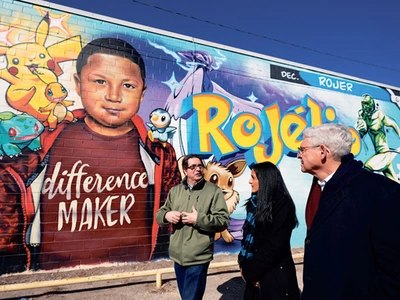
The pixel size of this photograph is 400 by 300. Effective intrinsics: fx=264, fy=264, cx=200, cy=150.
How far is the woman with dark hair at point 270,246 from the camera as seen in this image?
222cm

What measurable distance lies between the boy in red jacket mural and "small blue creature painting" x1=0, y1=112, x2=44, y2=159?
15cm

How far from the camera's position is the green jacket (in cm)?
256

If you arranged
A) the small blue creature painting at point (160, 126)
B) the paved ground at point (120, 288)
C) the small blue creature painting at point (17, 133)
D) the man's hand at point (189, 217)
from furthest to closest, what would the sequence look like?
the small blue creature painting at point (160, 126) → the small blue creature painting at point (17, 133) → the paved ground at point (120, 288) → the man's hand at point (189, 217)

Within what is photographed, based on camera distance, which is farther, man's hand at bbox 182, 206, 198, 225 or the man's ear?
the man's ear

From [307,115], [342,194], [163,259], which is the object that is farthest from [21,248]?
[307,115]

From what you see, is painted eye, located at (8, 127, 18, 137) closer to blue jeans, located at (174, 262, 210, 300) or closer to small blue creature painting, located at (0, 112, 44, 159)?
small blue creature painting, located at (0, 112, 44, 159)

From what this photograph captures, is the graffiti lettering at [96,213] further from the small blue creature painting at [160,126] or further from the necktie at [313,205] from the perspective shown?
the necktie at [313,205]

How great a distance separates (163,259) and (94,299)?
5.69 ft

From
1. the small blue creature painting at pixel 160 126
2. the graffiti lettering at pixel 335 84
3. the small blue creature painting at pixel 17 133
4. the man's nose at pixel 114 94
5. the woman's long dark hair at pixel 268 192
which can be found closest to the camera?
the woman's long dark hair at pixel 268 192

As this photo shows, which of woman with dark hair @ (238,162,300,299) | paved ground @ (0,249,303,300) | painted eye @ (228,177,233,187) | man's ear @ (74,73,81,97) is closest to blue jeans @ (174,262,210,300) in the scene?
woman with dark hair @ (238,162,300,299)

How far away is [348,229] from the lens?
55.7 inches

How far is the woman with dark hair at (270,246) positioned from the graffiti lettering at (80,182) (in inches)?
127

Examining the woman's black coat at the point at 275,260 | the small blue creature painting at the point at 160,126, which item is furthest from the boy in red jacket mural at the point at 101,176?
the woman's black coat at the point at 275,260

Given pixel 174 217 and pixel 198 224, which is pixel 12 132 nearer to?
pixel 174 217
